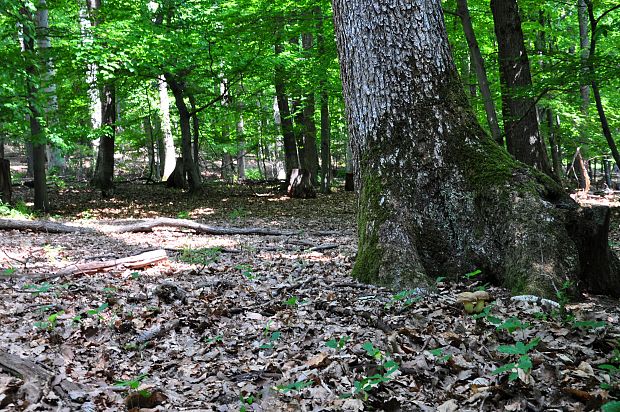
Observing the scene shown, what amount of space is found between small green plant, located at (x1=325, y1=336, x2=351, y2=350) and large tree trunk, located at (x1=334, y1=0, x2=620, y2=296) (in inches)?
44.7

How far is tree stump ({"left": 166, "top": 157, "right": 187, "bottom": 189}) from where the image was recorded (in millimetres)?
18984

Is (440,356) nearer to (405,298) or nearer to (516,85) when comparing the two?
(405,298)

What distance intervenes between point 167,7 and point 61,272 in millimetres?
12282

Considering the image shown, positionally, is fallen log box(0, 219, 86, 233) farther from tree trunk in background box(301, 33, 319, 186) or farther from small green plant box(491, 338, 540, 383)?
tree trunk in background box(301, 33, 319, 186)

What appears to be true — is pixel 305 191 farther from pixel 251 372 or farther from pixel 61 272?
pixel 251 372

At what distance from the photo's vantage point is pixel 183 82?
54.5ft

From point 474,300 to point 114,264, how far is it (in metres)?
4.29

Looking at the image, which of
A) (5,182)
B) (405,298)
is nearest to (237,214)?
(5,182)

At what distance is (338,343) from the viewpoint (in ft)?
11.0

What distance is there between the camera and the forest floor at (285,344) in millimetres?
2592

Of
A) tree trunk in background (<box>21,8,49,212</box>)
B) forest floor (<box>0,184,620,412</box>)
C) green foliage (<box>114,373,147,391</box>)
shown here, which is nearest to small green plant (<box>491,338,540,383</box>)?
forest floor (<box>0,184,620,412</box>)

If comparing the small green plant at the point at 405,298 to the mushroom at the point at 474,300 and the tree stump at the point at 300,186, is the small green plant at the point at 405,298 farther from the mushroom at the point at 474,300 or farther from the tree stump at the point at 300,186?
the tree stump at the point at 300,186

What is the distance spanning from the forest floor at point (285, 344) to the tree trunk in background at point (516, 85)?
17.4ft

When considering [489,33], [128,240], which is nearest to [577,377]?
[128,240]
